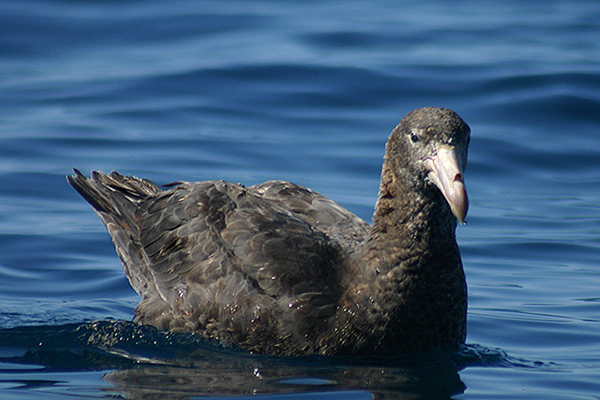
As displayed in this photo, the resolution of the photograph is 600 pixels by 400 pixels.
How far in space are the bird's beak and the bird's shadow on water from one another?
104cm

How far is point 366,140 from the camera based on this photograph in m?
12.0

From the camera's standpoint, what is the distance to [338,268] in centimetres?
604

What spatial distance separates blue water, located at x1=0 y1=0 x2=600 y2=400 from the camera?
5805mm

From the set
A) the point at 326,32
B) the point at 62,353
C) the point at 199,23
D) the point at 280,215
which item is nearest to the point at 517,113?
the point at 326,32

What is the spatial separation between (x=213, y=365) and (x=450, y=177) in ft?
6.04

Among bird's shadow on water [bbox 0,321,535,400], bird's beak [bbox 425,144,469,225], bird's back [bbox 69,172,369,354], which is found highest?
bird's beak [bbox 425,144,469,225]

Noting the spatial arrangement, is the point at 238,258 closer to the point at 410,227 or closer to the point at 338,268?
the point at 338,268

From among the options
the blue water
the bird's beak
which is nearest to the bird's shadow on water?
the blue water

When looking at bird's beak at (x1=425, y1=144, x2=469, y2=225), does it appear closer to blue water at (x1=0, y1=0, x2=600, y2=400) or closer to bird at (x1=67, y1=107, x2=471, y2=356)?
bird at (x1=67, y1=107, x2=471, y2=356)

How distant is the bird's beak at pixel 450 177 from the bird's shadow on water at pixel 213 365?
1.04 metres

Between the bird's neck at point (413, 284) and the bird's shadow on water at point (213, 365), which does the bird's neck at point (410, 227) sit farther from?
the bird's shadow on water at point (213, 365)

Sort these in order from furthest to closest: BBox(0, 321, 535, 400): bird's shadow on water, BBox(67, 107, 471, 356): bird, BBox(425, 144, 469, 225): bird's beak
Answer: BBox(67, 107, 471, 356): bird < BBox(0, 321, 535, 400): bird's shadow on water < BBox(425, 144, 469, 225): bird's beak

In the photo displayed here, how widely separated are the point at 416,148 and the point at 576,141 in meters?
7.32

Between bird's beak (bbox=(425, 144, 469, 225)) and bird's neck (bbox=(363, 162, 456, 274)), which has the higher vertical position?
bird's beak (bbox=(425, 144, 469, 225))
